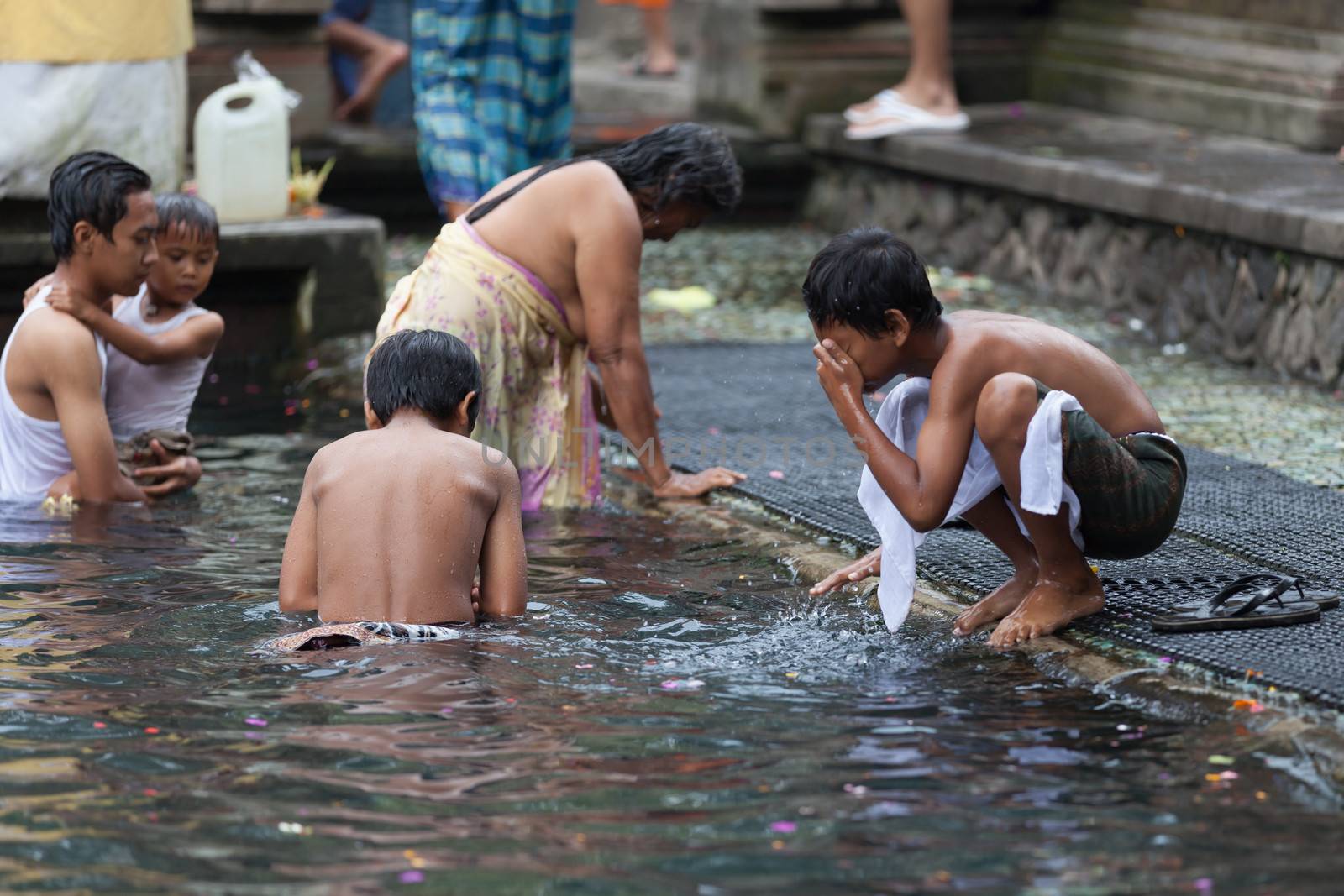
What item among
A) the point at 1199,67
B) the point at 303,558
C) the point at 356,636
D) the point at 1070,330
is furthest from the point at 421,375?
the point at 1199,67

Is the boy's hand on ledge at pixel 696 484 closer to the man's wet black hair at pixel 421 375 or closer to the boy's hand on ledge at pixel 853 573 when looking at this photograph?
the boy's hand on ledge at pixel 853 573

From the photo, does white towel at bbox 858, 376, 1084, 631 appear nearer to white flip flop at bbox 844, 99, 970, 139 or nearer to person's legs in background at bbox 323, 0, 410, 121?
white flip flop at bbox 844, 99, 970, 139

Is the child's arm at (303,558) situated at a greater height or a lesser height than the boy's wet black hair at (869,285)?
lesser

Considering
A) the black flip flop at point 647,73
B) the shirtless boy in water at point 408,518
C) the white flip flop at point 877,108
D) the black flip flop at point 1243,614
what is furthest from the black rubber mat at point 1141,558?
the black flip flop at point 647,73

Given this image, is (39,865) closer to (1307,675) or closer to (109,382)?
(1307,675)

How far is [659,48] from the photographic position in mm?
12523

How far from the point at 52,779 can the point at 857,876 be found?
4.72 ft

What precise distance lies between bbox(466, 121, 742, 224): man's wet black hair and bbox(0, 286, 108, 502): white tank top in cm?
165

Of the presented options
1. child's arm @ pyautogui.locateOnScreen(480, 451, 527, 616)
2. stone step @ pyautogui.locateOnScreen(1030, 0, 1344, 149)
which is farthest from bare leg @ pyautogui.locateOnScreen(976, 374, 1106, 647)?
stone step @ pyautogui.locateOnScreen(1030, 0, 1344, 149)

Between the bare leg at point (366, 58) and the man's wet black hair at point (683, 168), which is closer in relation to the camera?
the man's wet black hair at point (683, 168)

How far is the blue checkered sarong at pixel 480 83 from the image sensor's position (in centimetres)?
729

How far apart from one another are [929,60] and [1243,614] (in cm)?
591

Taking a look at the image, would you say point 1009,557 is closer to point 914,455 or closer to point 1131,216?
point 914,455

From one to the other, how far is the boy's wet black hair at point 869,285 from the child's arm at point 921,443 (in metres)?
0.09
